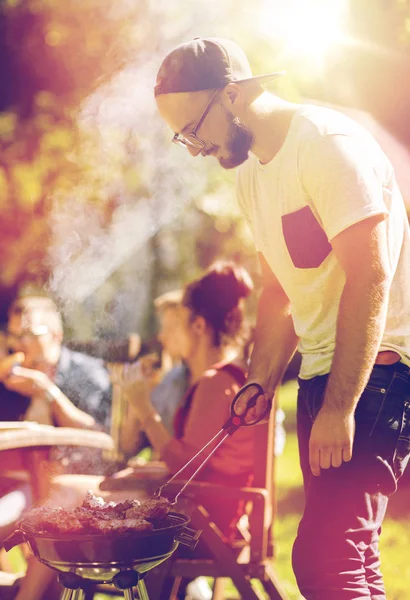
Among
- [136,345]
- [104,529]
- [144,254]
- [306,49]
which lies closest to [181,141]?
[104,529]

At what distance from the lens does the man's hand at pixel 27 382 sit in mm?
4066

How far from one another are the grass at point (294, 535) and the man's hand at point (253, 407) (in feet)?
5.95

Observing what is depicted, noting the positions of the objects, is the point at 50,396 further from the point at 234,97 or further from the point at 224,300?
the point at 234,97

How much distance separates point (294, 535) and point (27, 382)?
2.56 m

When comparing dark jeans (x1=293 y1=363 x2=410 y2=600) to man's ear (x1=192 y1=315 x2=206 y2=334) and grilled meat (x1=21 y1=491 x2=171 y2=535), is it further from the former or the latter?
man's ear (x1=192 y1=315 x2=206 y2=334)

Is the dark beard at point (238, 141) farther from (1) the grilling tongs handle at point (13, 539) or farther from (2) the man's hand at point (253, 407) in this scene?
(1) the grilling tongs handle at point (13, 539)

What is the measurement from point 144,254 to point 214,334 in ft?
32.1

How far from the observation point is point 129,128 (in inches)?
338

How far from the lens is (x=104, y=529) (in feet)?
6.72

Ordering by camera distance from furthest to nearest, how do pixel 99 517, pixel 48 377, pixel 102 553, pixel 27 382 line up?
pixel 48 377 < pixel 27 382 < pixel 99 517 < pixel 102 553

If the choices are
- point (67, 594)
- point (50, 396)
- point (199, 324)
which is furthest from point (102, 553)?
point (50, 396)

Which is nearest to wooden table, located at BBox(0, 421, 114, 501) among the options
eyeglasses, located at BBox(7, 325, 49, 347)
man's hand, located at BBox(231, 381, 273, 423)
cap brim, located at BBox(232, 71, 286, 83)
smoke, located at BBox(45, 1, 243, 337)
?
eyeglasses, located at BBox(7, 325, 49, 347)

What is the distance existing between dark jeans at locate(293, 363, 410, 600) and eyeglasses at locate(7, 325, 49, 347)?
258 cm

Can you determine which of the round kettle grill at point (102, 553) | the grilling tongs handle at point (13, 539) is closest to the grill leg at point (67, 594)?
the round kettle grill at point (102, 553)
